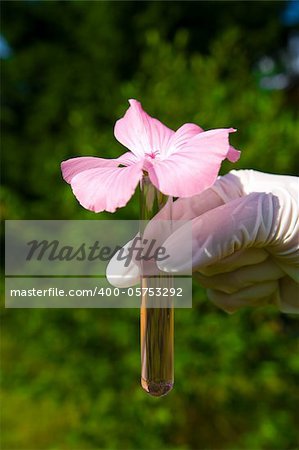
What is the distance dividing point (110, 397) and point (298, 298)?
910 mm

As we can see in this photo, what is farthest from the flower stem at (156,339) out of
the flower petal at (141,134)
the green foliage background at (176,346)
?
the green foliage background at (176,346)

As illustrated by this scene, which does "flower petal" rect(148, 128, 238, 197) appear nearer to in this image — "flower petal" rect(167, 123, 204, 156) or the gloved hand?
"flower petal" rect(167, 123, 204, 156)

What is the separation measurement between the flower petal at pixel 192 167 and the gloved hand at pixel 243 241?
158 mm

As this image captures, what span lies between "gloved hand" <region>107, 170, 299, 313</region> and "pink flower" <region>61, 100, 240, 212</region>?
5.0 inches

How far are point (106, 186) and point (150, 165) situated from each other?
50mm

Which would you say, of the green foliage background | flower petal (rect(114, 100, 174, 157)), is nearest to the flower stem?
flower petal (rect(114, 100, 174, 157))

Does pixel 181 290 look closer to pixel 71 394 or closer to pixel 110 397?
pixel 110 397

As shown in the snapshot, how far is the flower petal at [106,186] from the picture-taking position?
0.54 metres

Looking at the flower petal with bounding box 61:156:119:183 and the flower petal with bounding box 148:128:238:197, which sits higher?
the flower petal with bounding box 61:156:119:183

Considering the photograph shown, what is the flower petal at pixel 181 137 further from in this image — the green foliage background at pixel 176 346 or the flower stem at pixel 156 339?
the green foliage background at pixel 176 346

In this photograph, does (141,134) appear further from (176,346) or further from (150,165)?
(176,346)

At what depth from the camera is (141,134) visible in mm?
644

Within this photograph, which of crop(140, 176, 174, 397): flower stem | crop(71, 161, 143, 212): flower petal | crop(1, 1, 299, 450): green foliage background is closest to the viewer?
crop(71, 161, 143, 212): flower petal

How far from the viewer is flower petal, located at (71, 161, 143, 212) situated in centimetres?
54
